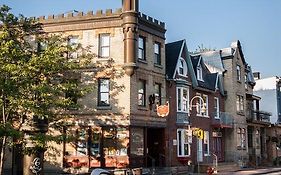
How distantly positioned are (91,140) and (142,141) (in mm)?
3771

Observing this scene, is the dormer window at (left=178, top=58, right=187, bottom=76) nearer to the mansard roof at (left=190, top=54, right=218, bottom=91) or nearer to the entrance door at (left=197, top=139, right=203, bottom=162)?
the mansard roof at (left=190, top=54, right=218, bottom=91)

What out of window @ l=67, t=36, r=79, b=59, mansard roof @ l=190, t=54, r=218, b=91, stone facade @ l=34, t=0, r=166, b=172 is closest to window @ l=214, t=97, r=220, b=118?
mansard roof @ l=190, t=54, r=218, b=91

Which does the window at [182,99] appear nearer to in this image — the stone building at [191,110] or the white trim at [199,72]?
the stone building at [191,110]

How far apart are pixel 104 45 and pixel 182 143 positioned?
11.2 meters

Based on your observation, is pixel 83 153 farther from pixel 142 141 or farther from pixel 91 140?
pixel 142 141

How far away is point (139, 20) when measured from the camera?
102ft

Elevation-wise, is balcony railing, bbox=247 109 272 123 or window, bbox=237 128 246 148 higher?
balcony railing, bbox=247 109 272 123

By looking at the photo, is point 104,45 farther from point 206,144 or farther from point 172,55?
point 206,144

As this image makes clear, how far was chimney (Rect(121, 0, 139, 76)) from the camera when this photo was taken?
29.4 meters

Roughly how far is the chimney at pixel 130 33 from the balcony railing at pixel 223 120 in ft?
49.0

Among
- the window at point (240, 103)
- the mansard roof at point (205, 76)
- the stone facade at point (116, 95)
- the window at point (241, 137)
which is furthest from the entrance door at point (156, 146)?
the window at point (240, 103)

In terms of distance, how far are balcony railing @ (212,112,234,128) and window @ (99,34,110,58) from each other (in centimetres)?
1554

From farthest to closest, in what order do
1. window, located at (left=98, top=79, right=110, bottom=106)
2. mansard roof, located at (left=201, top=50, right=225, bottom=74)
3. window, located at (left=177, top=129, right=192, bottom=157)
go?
mansard roof, located at (left=201, top=50, right=225, bottom=74) → window, located at (left=177, top=129, right=192, bottom=157) → window, located at (left=98, top=79, right=110, bottom=106)

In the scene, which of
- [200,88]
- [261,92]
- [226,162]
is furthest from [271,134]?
[200,88]
